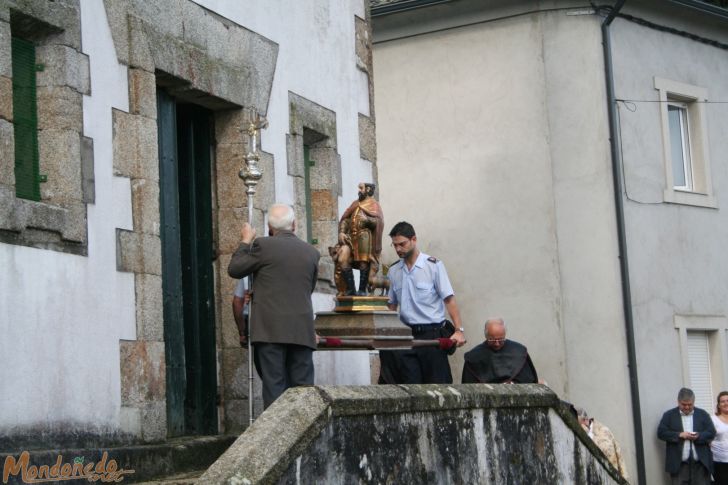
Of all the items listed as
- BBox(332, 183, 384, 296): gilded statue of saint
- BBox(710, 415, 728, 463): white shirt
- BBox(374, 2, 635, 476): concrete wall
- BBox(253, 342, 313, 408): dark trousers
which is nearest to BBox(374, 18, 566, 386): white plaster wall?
BBox(374, 2, 635, 476): concrete wall

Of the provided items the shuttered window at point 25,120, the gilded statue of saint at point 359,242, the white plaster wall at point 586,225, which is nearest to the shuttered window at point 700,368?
the white plaster wall at point 586,225

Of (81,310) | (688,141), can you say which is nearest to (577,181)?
(688,141)

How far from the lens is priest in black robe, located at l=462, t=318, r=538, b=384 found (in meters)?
11.8

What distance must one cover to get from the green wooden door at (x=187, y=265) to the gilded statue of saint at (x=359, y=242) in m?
1.10

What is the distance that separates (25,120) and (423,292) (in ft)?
12.5

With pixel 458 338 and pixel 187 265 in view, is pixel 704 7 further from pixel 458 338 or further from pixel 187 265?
pixel 187 265

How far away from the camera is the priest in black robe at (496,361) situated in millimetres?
11781

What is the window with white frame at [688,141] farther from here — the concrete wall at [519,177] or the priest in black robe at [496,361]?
the priest in black robe at [496,361]

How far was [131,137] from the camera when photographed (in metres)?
9.22

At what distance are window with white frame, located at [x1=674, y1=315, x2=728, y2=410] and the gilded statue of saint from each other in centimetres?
904

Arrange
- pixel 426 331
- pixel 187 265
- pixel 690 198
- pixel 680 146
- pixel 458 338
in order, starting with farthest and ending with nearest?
pixel 680 146
pixel 690 198
pixel 426 331
pixel 458 338
pixel 187 265

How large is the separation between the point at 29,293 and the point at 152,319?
128 cm

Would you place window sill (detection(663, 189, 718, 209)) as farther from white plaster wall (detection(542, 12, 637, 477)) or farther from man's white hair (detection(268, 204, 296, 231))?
man's white hair (detection(268, 204, 296, 231))

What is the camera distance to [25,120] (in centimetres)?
851
